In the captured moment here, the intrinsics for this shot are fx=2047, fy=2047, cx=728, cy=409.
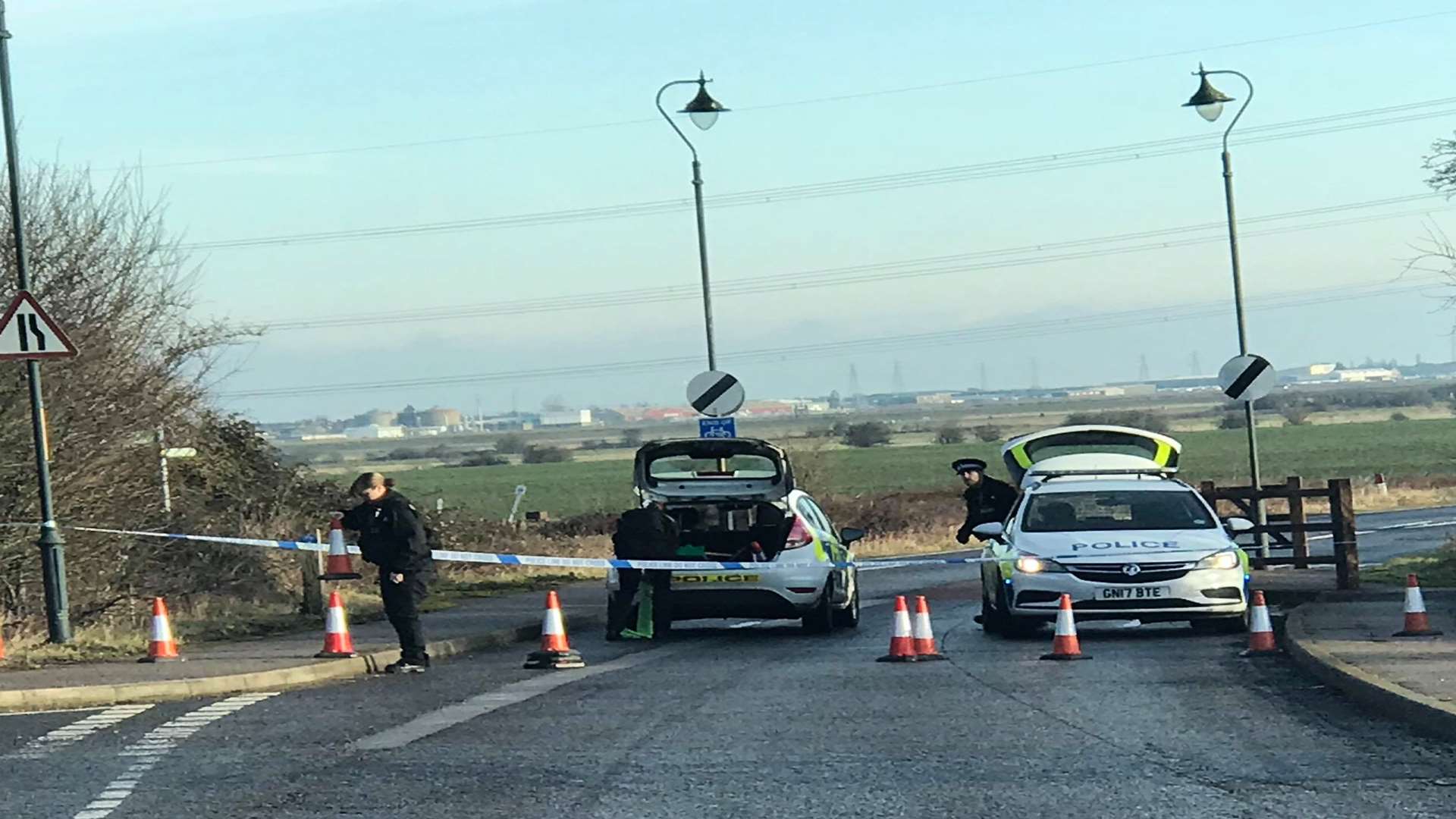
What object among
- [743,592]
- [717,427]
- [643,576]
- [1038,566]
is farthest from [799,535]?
[717,427]

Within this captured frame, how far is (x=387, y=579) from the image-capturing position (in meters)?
15.7

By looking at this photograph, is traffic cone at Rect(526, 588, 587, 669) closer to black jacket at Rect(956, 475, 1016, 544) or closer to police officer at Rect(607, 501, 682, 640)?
police officer at Rect(607, 501, 682, 640)

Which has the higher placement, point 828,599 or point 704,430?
point 704,430

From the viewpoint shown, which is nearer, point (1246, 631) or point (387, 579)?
point (387, 579)

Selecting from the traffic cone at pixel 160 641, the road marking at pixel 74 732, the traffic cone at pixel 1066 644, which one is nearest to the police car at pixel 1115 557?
the traffic cone at pixel 1066 644

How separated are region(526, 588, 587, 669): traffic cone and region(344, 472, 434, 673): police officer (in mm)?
873

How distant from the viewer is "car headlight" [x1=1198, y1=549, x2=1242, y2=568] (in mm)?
17062

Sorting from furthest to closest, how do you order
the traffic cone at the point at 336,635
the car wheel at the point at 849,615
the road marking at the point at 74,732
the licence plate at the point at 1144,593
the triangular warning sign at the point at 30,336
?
the car wheel at the point at 849,615
the licence plate at the point at 1144,593
the triangular warning sign at the point at 30,336
the traffic cone at the point at 336,635
the road marking at the point at 74,732

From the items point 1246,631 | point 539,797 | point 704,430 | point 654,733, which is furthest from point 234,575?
point 539,797

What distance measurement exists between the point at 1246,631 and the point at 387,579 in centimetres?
736

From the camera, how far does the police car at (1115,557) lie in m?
16.9

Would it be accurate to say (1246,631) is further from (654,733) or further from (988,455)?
(988,455)

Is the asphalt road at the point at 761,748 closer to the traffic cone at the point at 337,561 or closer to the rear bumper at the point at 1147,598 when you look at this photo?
the rear bumper at the point at 1147,598

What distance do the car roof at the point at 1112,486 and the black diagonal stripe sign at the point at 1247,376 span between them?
636 cm
